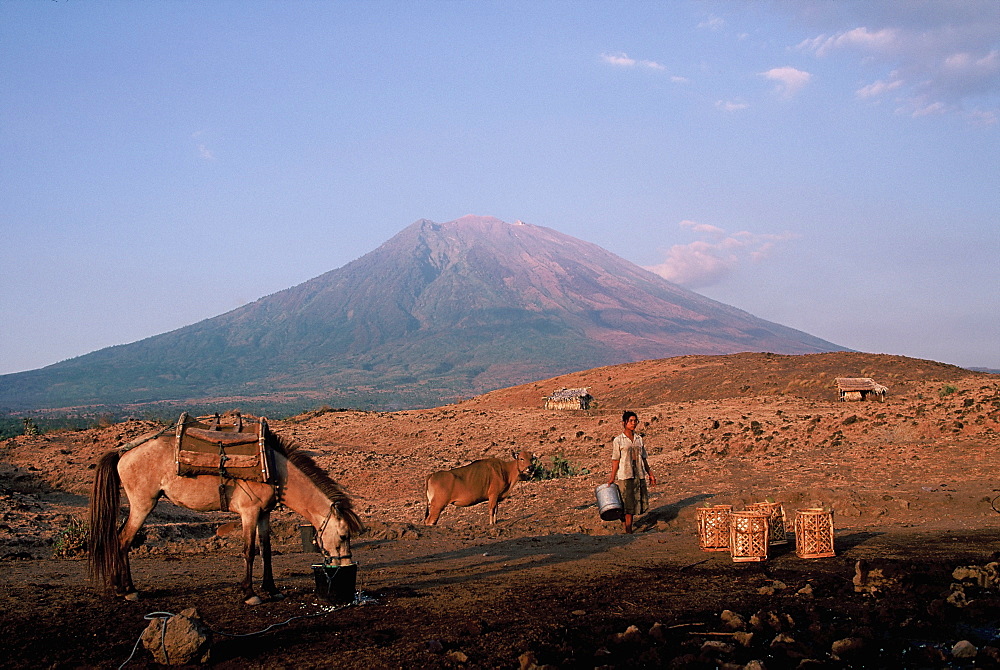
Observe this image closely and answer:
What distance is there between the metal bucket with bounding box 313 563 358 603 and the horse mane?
56 cm

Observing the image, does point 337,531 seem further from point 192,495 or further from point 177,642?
point 177,642

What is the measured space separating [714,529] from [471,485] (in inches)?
180

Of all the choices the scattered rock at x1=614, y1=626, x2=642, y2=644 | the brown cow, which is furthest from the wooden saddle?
the brown cow

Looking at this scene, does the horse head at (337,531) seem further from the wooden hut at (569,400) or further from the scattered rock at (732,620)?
the wooden hut at (569,400)

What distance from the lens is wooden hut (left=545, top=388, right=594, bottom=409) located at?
115 feet

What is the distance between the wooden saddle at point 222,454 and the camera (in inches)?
304

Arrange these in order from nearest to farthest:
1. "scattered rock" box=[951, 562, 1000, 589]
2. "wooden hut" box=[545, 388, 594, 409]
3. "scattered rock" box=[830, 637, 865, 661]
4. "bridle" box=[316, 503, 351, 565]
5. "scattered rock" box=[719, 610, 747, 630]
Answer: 1. "scattered rock" box=[830, 637, 865, 661]
2. "scattered rock" box=[719, 610, 747, 630]
3. "scattered rock" box=[951, 562, 1000, 589]
4. "bridle" box=[316, 503, 351, 565]
5. "wooden hut" box=[545, 388, 594, 409]

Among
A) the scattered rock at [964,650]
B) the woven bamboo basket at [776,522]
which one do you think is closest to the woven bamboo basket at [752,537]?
the woven bamboo basket at [776,522]

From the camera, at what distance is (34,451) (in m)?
24.1

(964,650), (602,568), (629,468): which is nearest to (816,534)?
(602,568)

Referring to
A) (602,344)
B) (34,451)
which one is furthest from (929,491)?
(602,344)

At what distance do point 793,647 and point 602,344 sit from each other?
557ft

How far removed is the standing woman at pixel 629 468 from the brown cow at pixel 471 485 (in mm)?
2400

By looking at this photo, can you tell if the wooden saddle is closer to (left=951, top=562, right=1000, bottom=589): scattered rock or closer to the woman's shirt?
the woman's shirt
